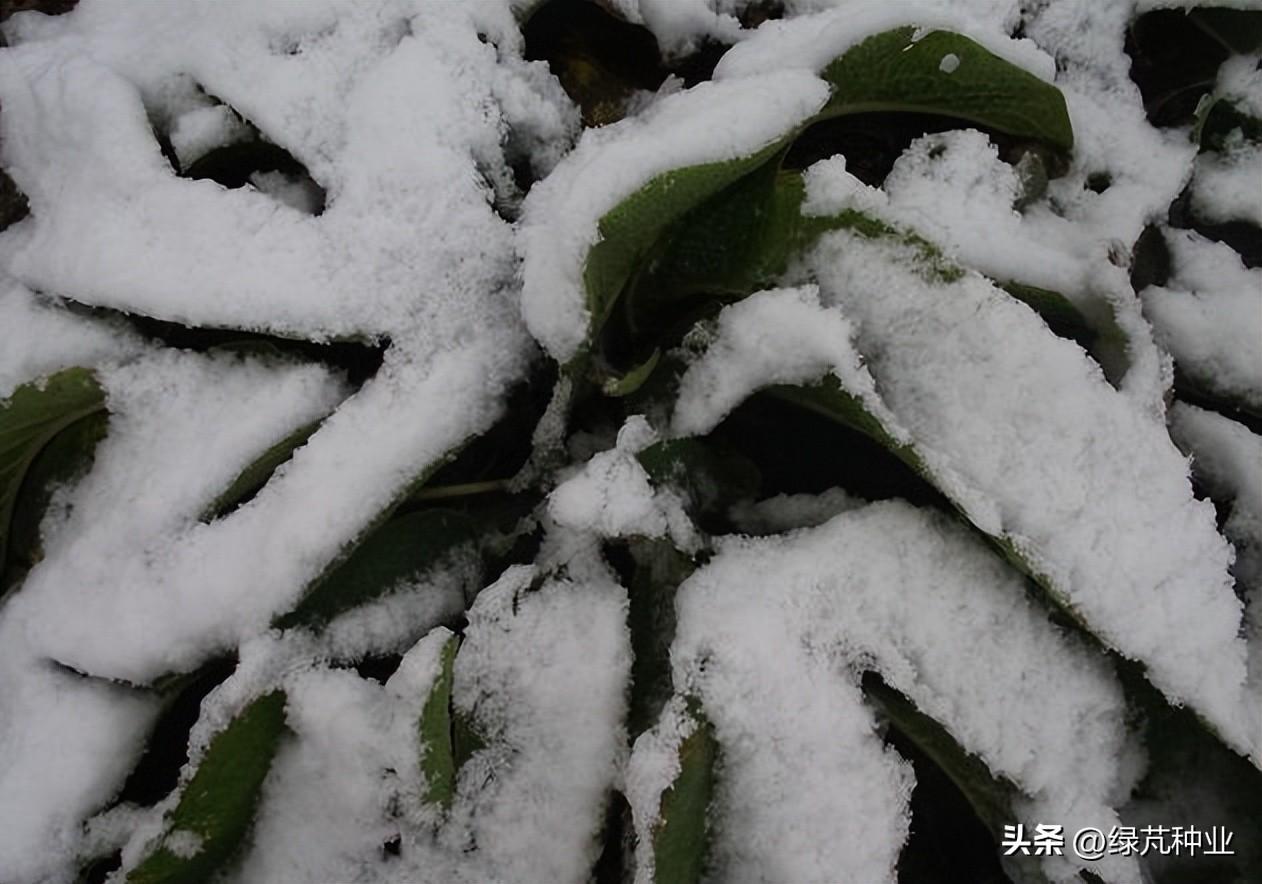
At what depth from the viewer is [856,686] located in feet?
1.74

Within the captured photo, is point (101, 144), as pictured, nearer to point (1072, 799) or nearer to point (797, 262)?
point (797, 262)

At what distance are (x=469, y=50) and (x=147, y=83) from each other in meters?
0.20

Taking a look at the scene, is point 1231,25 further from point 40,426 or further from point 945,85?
point 40,426

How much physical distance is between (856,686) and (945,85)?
0.33 meters

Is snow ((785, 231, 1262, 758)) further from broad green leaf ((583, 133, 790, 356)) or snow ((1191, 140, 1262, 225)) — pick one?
snow ((1191, 140, 1262, 225))

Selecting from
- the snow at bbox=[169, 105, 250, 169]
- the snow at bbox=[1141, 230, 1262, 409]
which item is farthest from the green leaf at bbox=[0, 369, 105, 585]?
the snow at bbox=[1141, 230, 1262, 409]

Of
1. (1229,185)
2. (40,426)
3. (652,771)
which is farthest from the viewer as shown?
(1229,185)

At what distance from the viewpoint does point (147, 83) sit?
2.20 ft

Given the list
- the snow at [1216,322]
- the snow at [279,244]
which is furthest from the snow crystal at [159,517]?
the snow at [1216,322]

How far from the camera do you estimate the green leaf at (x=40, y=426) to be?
0.56 meters

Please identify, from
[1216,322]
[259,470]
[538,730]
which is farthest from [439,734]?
[1216,322]

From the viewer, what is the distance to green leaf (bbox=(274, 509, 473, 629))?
1.85ft

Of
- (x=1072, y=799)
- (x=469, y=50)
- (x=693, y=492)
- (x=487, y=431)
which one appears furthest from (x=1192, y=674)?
(x=469, y=50)

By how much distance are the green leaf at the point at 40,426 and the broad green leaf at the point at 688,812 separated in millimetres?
352
